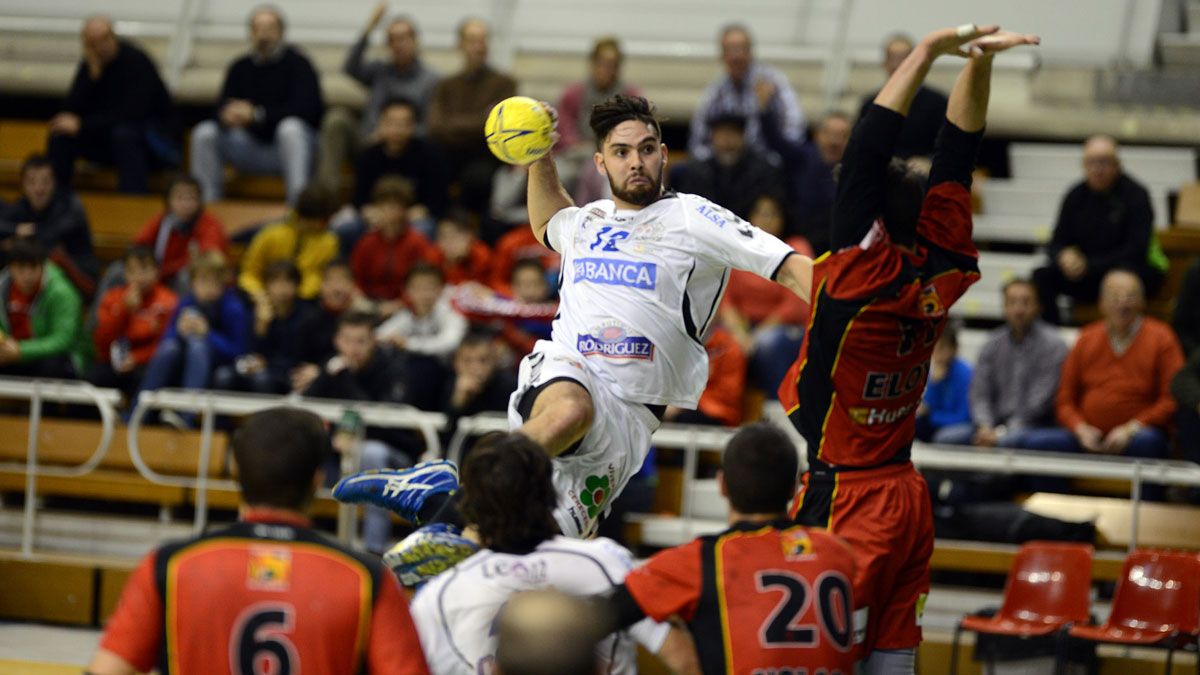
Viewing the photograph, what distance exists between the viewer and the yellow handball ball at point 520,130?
20.6 feet

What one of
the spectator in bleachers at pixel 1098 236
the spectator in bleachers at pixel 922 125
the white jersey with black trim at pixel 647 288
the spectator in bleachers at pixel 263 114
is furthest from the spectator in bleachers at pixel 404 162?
the white jersey with black trim at pixel 647 288

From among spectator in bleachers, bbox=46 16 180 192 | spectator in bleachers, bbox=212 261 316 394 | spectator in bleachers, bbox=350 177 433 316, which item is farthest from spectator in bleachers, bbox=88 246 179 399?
spectator in bleachers, bbox=46 16 180 192

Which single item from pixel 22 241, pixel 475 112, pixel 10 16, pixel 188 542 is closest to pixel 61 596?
pixel 22 241

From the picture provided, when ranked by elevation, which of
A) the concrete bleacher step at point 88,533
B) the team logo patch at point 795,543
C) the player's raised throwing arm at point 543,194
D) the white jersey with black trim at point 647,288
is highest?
the player's raised throwing arm at point 543,194

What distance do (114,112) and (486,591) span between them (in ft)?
34.7

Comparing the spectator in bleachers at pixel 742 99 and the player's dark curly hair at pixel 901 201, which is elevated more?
the spectator in bleachers at pixel 742 99

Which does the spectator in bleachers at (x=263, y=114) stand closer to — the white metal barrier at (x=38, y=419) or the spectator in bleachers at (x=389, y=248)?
the spectator in bleachers at (x=389, y=248)

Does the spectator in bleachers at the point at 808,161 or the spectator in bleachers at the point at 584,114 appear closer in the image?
the spectator in bleachers at the point at 808,161

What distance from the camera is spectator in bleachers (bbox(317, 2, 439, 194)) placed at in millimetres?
13609

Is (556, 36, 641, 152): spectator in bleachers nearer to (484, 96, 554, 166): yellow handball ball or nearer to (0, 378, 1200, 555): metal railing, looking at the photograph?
(0, 378, 1200, 555): metal railing

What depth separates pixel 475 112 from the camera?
13211 millimetres

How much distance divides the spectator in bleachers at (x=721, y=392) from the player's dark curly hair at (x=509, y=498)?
581cm

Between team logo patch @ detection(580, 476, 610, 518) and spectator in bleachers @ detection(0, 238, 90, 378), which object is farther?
spectator in bleachers @ detection(0, 238, 90, 378)

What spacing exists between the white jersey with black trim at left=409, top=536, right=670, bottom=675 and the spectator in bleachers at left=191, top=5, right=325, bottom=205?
949cm
